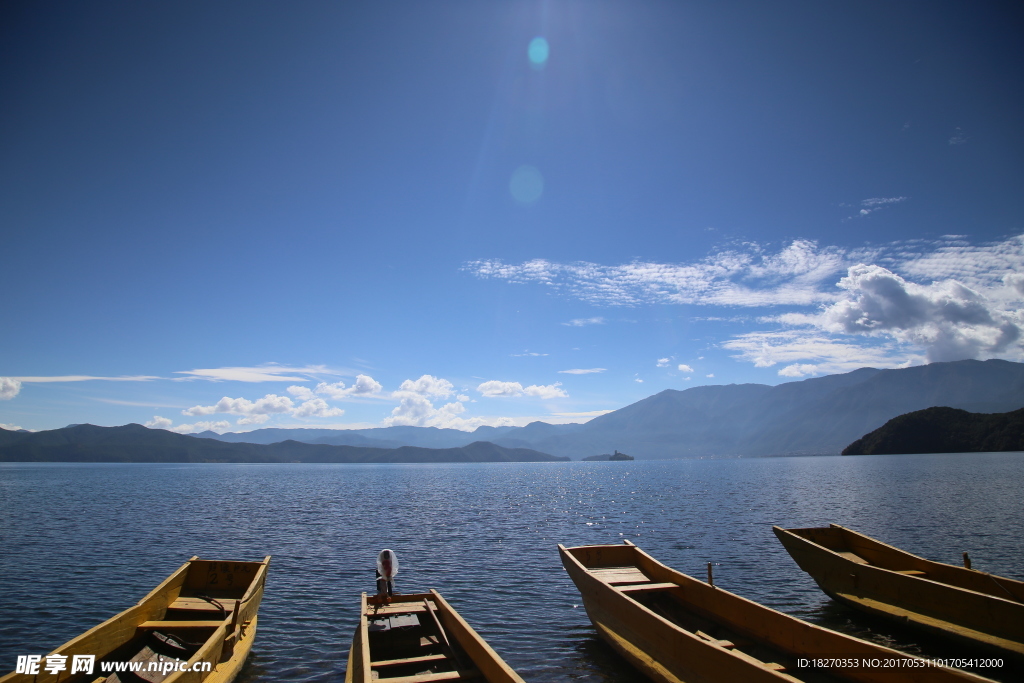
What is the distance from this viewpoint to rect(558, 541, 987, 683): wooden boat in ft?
33.0

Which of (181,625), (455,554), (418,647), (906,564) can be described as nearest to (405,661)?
(418,647)

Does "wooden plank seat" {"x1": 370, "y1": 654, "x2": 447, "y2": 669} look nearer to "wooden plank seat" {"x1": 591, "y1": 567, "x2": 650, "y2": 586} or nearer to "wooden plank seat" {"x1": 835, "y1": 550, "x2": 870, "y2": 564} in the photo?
"wooden plank seat" {"x1": 591, "y1": 567, "x2": 650, "y2": 586}

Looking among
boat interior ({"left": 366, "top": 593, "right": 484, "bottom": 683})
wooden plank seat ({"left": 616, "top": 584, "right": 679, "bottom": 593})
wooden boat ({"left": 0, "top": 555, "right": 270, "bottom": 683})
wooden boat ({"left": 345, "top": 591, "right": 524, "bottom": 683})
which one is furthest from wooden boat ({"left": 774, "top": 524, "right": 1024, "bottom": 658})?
wooden boat ({"left": 0, "top": 555, "right": 270, "bottom": 683})

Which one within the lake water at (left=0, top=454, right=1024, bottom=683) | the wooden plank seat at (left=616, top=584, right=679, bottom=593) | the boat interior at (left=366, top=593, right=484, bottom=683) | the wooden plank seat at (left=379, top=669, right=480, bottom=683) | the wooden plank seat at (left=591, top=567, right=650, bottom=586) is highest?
the wooden plank seat at (left=616, top=584, right=679, bottom=593)

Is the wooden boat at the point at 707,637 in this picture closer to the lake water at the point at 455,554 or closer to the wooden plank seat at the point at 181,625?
the lake water at the point at 455,554

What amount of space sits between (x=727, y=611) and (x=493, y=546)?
2477 cm

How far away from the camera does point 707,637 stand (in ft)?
45.1

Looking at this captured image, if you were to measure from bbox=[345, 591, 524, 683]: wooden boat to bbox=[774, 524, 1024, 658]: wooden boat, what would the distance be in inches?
573

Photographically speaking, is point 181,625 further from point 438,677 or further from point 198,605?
point 438,677

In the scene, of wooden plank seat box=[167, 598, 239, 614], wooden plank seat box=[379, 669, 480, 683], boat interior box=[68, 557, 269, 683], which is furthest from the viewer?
wooden plank seat box=[167, 598, 239, 614]

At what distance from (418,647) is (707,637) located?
27.3 ft

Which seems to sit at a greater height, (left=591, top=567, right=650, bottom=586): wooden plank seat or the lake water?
(left=591, top=567, right=650, bottom=586): wooden plank seat

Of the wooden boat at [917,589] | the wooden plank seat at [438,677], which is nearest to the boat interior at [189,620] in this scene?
the wooden plank seat at [438,677]

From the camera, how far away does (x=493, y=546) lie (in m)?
36.7
